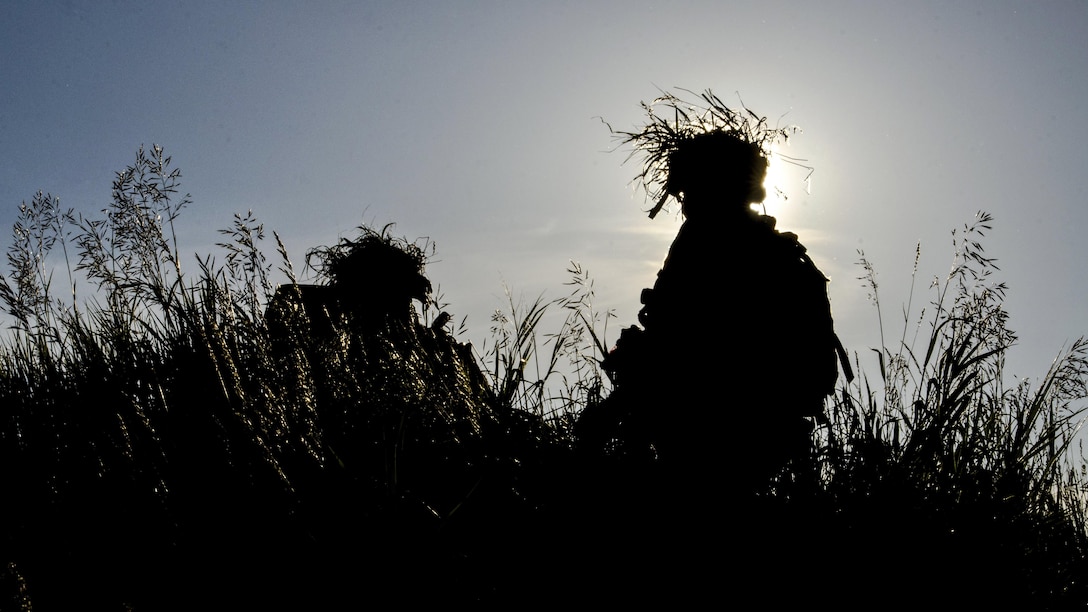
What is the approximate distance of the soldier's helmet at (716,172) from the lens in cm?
264

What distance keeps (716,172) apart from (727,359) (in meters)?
0.71

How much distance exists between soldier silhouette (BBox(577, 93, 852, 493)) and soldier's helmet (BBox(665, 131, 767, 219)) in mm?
123

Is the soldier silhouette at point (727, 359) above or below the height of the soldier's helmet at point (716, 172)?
below

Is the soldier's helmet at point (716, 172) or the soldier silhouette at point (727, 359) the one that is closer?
the soldier silhouette at point (727, 359)

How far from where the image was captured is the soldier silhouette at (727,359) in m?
2.30

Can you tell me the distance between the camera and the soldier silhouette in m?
2.30

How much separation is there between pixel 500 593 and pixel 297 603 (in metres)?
0.49

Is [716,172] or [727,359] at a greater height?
[716,172]

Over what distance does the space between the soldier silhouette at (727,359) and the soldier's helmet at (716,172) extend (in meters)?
0.12

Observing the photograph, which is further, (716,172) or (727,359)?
(716,172)

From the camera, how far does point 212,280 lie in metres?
2.55

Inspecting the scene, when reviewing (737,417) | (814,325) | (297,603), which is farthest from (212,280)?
(814,325)

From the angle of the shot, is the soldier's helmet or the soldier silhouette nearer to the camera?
the soldier silhouette

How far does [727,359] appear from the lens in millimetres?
2373
